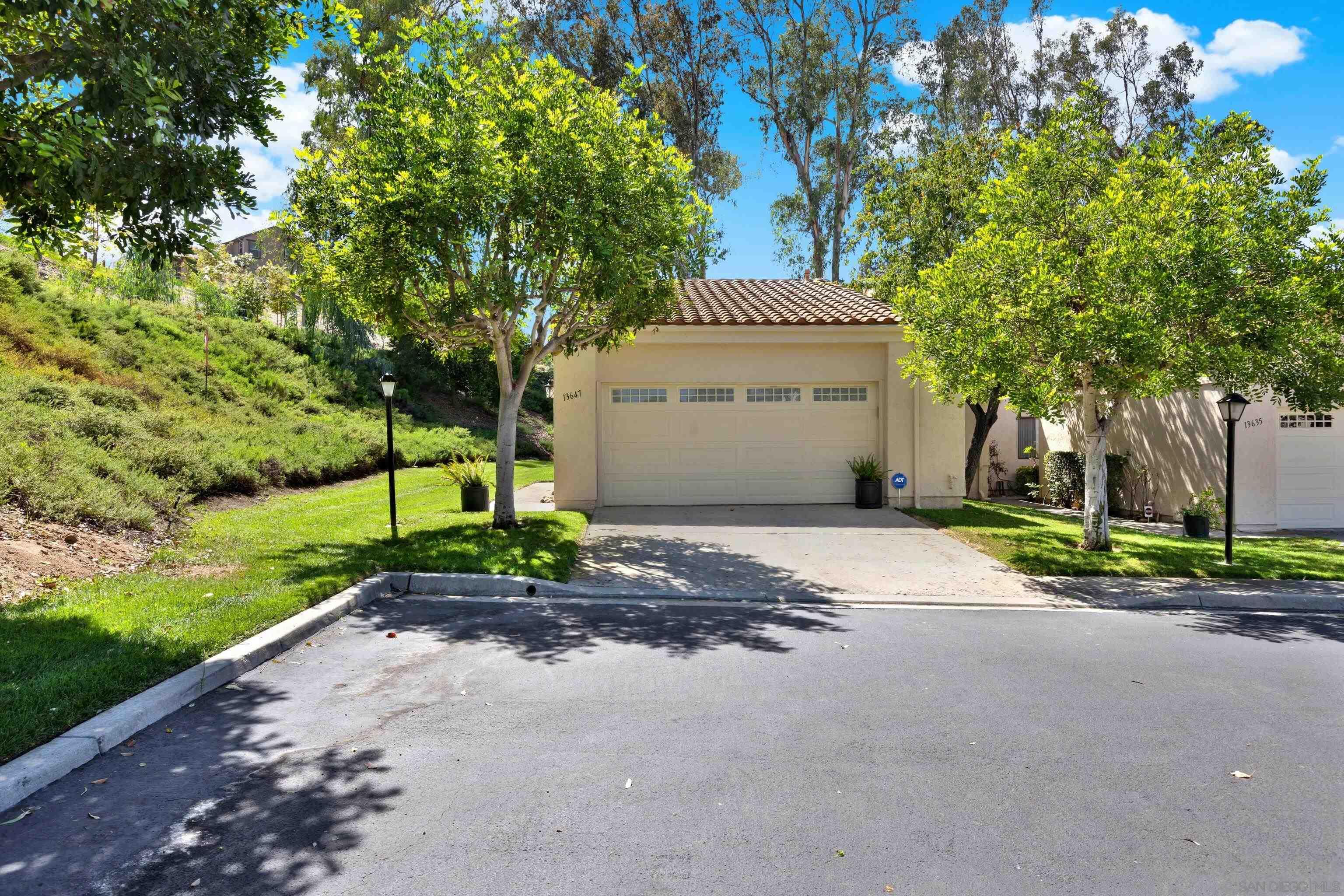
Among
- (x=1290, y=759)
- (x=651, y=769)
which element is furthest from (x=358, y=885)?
(x=1290, y=759)

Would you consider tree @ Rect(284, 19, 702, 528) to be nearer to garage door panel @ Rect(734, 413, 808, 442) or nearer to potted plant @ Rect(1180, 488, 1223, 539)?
garage door panel @ Rect(734, 413, 808, 442)

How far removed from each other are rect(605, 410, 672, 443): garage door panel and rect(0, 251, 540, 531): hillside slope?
607 centimetres

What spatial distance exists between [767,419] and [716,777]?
10984mm

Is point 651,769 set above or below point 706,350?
below

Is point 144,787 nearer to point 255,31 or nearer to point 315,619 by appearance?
point 315,619

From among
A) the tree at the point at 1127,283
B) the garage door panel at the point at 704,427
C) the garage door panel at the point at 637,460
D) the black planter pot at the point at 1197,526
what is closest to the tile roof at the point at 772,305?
the garage door panel at the point at 704,427

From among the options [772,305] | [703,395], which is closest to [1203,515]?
[772,305]

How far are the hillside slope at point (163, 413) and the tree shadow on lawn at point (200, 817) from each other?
5.70m

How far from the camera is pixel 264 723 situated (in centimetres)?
455

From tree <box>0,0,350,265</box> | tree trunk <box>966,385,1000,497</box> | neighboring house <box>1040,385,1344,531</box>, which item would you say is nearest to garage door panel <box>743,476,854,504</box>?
tree trunk <box>966,385,1000,497</box>

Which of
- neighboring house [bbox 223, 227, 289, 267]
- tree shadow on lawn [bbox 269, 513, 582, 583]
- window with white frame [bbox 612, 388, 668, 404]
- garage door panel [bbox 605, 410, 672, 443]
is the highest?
neighboring house [bbox 223, 227, 289, 267]

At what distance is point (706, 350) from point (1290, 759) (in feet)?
36.6

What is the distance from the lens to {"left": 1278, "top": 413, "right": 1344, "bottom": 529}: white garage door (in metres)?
14.1

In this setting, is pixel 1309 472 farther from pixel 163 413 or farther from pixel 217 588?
pixel 163 413
